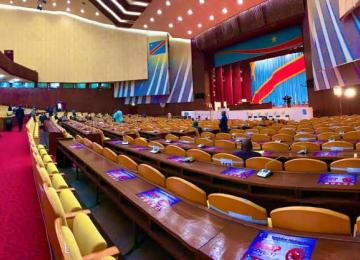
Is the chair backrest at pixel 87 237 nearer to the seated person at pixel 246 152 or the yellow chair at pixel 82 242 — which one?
the yellow chair at pixel 82 242

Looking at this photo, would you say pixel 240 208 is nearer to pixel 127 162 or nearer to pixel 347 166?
pixel 347 166

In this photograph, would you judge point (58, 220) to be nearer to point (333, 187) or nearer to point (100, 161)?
point (333, 187)

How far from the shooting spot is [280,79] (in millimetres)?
23359

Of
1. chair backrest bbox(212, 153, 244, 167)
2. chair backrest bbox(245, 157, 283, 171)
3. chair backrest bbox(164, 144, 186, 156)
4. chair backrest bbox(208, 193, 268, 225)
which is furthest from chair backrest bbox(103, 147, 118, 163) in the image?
chair backrest bbox(208, 193, 268, 225)

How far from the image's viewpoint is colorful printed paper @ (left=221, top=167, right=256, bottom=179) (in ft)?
10.1

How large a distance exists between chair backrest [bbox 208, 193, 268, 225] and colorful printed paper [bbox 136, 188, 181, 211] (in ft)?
1.22

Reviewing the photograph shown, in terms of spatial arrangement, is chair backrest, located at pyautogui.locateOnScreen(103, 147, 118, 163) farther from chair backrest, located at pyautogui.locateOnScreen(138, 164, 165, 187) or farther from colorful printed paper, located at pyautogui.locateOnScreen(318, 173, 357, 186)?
colorful printed paper, located at pyautogui.locateOnScreen(318, 173, 357, 186)

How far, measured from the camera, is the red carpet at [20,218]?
8.66 ft

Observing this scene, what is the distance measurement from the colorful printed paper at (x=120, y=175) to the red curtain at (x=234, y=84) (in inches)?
839

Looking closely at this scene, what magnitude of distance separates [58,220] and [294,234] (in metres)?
1.46

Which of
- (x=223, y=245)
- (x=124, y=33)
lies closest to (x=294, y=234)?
(x=223, y=245)

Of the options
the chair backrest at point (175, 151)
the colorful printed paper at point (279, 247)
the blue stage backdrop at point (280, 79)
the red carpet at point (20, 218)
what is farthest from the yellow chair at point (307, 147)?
the blue stage backdrop at point (280, 79)

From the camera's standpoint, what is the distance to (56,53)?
25656 mm

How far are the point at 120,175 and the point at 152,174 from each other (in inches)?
18.1
